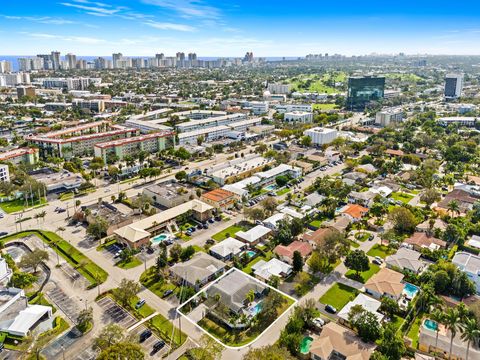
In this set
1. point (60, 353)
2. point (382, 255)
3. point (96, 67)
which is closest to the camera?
point (60, 353)

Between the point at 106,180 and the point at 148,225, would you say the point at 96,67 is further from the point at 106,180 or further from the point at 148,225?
the point at 148,225

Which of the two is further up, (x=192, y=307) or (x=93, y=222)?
(x=93, y=222)

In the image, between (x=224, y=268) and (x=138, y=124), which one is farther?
(x=138, y=124)

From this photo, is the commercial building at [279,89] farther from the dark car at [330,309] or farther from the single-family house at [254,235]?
the dark car at [330,309]

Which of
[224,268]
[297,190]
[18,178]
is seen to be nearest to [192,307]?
[224,268]

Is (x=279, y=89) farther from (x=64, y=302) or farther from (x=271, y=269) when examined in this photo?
(x=64, y=302)

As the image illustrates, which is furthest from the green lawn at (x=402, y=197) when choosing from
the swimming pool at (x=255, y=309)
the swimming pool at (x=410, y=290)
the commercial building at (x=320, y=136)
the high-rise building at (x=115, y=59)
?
the high-rise building at (x=115, y=59)

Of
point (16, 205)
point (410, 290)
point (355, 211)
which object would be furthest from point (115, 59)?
point (410, 290)
